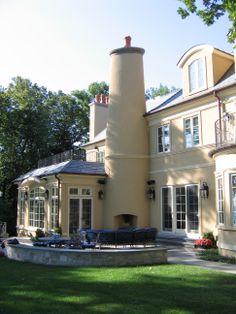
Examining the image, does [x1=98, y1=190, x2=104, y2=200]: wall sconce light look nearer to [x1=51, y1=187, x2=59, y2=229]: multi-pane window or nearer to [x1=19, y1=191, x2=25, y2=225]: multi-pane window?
[x1=51, y1=187, x2=59, y2=229]: multi-pane window

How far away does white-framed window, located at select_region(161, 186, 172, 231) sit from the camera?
20.4 m

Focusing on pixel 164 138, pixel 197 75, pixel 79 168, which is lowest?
pixel 79 168

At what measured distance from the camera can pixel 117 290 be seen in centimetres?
867

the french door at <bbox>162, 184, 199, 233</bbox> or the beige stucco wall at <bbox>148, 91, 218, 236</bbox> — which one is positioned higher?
the beige stucco wall at <bbox>148, 91, 218, 236</bbox>

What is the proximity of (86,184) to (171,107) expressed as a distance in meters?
6.37

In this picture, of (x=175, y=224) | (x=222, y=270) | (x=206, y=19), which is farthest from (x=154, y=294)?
(x=175, y=224)

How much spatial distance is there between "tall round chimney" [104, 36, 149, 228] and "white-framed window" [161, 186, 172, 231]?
1315 mm

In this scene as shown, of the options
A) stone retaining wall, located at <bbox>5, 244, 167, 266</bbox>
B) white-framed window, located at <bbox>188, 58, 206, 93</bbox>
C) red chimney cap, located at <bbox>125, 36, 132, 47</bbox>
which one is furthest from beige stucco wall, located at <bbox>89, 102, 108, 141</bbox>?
stone retaining wall, located at <bbox>5, 244, 167, 266</bbox>

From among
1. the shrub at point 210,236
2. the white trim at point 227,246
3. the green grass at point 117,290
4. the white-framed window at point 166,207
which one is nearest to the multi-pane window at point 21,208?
the white-framed window at point 166,207

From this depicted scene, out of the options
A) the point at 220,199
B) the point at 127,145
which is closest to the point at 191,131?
the point at 127,145

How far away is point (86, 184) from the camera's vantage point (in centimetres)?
2236

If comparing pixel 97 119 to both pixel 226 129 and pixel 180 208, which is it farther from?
pixel 226 129

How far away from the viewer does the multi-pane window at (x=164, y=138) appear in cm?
2112

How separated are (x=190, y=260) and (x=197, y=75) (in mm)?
10186
